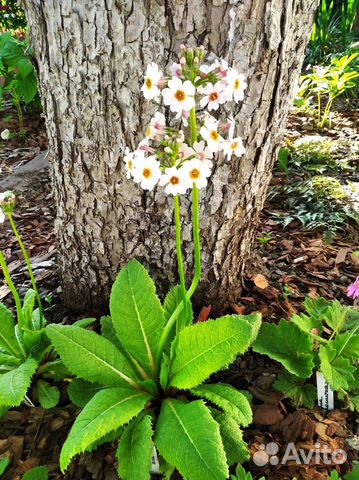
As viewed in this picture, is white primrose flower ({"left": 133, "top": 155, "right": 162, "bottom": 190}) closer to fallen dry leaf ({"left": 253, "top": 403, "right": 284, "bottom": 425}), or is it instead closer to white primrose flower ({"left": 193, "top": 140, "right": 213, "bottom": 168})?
white primrose flower ({"left": 193, "top": 140, "right": 213, "bottom": 168})

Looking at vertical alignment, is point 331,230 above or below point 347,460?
above

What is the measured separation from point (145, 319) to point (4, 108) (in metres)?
4.06

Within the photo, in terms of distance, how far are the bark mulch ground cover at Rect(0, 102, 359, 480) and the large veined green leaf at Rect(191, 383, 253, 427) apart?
0.71 feet

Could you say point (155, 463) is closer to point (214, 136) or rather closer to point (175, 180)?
point (175, 180)

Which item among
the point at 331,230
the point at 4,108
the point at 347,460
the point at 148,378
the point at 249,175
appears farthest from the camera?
the point at 4,108

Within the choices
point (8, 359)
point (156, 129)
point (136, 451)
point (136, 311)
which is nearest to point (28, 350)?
point (8, 359)

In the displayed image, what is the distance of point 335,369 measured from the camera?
4.95 ft

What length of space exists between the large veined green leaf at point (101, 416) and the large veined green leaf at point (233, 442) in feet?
0.91

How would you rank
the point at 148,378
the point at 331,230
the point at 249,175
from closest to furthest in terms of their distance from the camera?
the point at 148,378
the point at 249,175
the point at 331,230

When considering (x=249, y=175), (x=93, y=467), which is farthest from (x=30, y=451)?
(x=249, y=175)

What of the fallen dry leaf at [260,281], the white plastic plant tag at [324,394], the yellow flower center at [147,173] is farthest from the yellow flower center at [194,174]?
the fallen dry leaf at [260,281]

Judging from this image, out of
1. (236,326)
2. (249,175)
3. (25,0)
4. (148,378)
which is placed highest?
(25,0)

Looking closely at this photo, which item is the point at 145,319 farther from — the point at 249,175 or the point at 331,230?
the point at 331,230

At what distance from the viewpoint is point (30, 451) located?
1547mm
